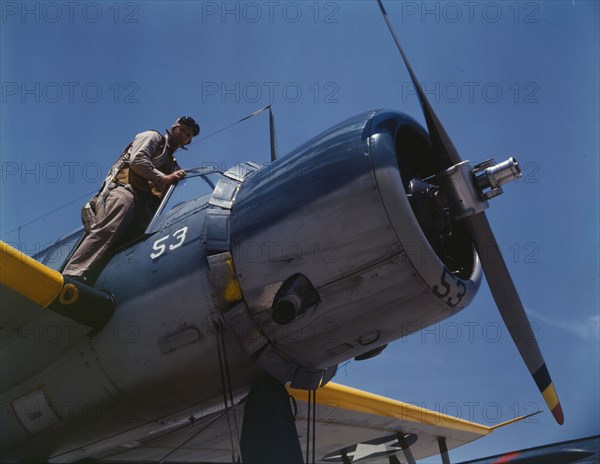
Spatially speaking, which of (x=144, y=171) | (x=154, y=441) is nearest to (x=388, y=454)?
(x=154, y=441)

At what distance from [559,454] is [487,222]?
95.6 inches

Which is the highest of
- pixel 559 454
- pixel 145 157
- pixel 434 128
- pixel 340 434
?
pixel 145 157

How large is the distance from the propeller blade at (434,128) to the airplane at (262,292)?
12 millimetres

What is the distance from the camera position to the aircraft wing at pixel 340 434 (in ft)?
21.8

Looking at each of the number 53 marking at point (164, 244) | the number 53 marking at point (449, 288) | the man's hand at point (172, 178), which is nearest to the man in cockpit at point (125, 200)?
the man's hand at point (172, 178)

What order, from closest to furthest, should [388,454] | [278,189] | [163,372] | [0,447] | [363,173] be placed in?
[363,173]
[278,189]
[163,372]
[0,447]
[388,454]

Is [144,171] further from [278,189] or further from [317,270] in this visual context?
[317,270]

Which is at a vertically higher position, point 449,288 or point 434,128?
point 434,128

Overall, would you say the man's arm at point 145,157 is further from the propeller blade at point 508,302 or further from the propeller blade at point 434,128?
the propeller blade at point 508,302

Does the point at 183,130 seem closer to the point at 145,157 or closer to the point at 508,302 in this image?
the point at 145,157

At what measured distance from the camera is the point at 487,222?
15.8ft

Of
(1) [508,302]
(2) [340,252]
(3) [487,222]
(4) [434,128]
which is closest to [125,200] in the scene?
(2) [340,252]

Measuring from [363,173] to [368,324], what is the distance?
0.99 metres

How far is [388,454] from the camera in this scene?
10203mm
